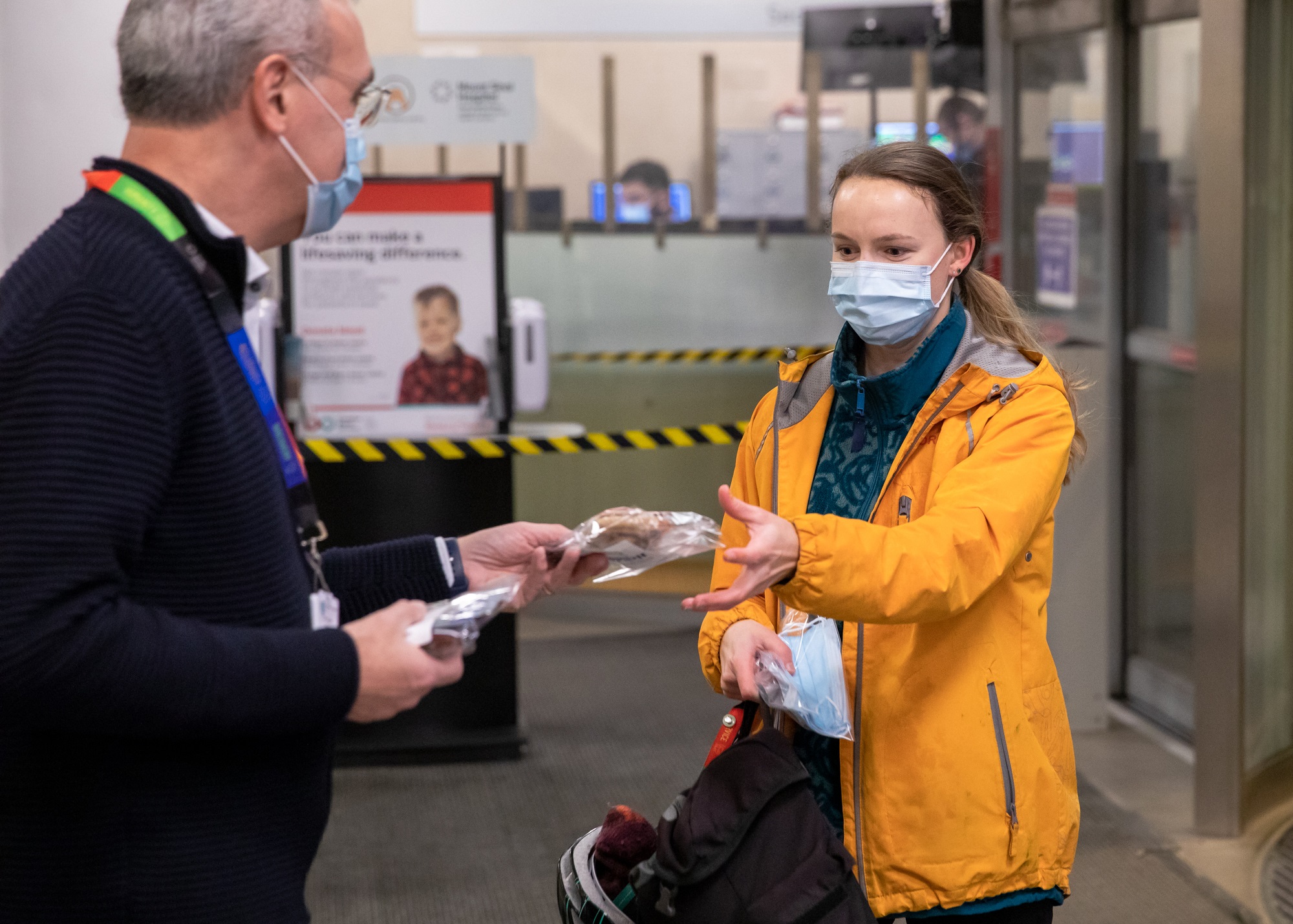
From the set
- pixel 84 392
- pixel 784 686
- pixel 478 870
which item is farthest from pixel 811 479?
pixel 478 870

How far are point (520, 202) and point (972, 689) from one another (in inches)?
226

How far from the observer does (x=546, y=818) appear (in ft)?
14.4

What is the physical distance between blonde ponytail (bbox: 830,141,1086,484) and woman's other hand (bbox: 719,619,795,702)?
484 millimetres

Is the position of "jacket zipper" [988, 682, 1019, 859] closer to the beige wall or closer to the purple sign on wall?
the purple sign on wall

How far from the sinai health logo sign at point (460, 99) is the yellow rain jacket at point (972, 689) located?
3962 mm

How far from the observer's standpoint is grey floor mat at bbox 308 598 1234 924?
374 cm

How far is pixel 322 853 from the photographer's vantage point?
4117 millimetres

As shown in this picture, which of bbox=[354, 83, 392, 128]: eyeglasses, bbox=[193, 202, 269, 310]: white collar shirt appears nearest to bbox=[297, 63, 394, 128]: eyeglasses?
bbox=[354, 83, 392, 128]: eyeglasses

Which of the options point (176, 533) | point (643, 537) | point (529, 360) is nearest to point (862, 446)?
point (643, 537)

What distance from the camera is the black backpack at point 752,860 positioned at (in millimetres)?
1770

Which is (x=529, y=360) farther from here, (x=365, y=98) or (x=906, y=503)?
(x=365, y=98)

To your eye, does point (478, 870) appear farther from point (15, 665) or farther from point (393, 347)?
point (15, 665)

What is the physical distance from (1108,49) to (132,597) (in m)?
4.66

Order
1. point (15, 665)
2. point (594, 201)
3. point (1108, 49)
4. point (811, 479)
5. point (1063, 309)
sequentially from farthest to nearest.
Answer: point (594, 201) → point (1063, 309) → point (1108, 49) → point (811, 479) → point (15, 665)
